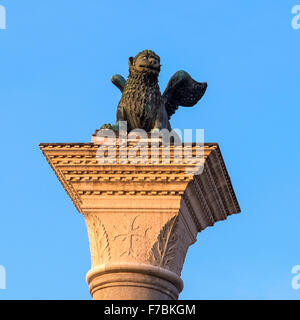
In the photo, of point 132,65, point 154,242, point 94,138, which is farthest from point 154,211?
point 132,65

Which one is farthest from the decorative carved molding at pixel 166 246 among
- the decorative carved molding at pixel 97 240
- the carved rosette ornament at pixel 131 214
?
the decorative carved molding at pixel 97 240

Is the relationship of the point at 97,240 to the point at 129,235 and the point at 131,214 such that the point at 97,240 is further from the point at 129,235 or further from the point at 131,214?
the point at 131,214

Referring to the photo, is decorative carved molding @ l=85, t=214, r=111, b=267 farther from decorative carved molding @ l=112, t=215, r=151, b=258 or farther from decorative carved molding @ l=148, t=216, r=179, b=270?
decorative carved molding @ l=148, t=216, r=179, b=270

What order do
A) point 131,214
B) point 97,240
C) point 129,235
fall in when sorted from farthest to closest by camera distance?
point 97,240 → point 131,214 → point 129,235

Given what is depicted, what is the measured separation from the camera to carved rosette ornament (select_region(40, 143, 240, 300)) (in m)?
22.0

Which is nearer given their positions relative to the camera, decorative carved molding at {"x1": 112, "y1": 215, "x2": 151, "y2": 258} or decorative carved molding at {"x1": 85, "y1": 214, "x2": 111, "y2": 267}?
decorative carved molding at {"x1": 112, "y1": 215, "x2": 151, "y2": 258}

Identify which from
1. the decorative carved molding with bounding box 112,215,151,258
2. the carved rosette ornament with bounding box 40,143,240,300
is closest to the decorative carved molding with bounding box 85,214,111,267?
the carved rosette ornament with bounding box 40,143,240,300

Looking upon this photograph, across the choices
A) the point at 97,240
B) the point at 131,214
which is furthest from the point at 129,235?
the point at 97,240

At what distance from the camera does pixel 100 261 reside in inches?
880

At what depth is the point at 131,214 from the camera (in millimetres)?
22344

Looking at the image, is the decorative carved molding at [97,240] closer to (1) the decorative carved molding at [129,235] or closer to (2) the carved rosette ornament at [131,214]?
(2) the carved rosette ornament at [131,214]
